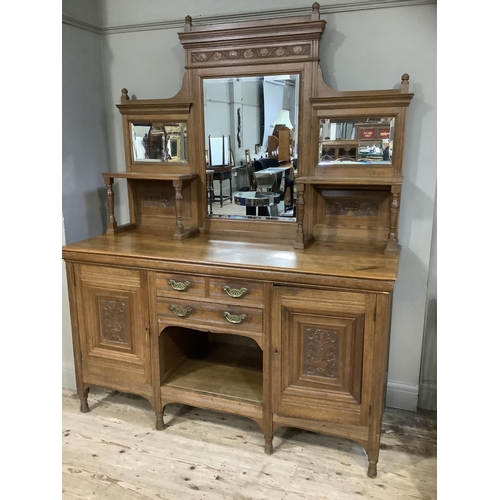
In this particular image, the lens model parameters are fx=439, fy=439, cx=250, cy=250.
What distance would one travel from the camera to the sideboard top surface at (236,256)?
5.73ft

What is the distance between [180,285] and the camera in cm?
194

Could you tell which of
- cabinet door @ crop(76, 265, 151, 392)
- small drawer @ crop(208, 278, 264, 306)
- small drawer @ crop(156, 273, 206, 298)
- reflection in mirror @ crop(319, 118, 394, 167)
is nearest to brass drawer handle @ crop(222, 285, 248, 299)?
small drawer @ crop(208, 278, 264, 306)

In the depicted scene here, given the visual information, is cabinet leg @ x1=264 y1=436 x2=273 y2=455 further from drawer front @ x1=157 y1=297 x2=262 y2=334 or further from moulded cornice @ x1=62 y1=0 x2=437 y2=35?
moulded cornice @ x1=62 y1=0 x2=437 y2=35

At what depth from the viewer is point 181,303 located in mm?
1970

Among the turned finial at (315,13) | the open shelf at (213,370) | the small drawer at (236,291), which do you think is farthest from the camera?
the open shelf at (213,370)

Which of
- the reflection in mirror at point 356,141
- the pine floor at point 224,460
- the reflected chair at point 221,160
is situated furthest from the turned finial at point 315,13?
the pine floor at point 224,460

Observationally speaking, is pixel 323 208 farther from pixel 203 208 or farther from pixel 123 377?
pixel 123 377

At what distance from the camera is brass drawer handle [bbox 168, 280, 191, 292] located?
1.93m

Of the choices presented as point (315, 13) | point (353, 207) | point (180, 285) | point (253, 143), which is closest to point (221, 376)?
point (180, 285)

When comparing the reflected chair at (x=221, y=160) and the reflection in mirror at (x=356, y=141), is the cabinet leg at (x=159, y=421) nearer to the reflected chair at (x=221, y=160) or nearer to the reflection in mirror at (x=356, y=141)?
the reflected chair at (x=221, y=160)

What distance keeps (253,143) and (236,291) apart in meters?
0.79
